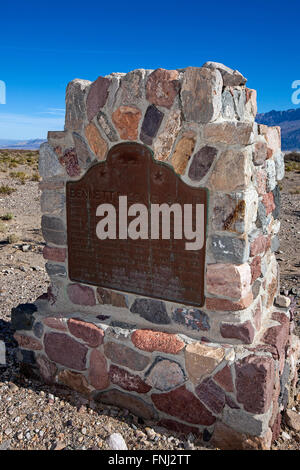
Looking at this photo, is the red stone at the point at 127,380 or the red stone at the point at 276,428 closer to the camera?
the red stone at the point at 276,428

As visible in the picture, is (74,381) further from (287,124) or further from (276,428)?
(287,124)

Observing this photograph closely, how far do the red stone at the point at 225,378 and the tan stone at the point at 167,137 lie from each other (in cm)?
140

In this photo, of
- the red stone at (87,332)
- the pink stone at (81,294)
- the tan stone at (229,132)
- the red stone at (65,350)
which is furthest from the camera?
the pink stone at (81,294)

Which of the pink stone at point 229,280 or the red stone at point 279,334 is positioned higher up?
the pink stone at point 229,280

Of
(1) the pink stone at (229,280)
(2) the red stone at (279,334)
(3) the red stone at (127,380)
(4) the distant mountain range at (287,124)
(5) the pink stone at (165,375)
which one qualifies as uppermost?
(4) the distant mountain range at (287,124)

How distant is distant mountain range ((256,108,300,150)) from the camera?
131250 mm

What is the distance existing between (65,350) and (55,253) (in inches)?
30.7

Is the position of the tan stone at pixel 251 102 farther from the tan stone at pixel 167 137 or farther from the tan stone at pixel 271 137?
the tan stone at pixel 167 137

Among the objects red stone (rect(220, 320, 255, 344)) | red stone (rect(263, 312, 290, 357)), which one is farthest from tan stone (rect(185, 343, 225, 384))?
red stone (rect(263, 312, 290, 357))

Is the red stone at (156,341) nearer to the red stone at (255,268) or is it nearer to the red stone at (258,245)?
the red stone at (255,268)

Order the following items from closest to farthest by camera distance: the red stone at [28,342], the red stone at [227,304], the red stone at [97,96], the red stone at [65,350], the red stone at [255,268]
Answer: the red stone at [227,304] < the red stone at [255,268] < the red stone at [97,96] < the red stone at [65,350] < the red stone at [28,342]

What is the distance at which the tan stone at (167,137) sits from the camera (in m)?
2.38

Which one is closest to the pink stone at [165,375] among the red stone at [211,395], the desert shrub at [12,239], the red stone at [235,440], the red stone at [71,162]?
the red stone at [211,395]

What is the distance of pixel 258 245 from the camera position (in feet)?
8.21
